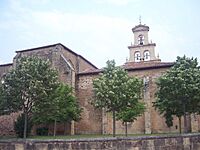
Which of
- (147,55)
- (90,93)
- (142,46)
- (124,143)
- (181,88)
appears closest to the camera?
(124,143)

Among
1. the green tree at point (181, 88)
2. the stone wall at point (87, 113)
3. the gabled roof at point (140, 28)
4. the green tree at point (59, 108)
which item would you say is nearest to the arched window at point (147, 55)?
the gabled roof at point (140, 28)

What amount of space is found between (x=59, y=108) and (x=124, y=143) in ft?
31.6

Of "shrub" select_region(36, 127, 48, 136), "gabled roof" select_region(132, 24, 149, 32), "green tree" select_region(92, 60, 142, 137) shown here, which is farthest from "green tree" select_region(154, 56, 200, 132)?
"gabled roof" select_region(132, 24, 149, 32)

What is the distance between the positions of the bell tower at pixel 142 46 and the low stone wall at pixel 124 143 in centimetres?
3249

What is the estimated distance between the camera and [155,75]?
107 ft

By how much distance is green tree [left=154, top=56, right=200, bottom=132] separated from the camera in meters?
22.1

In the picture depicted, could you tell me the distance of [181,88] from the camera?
22047 mm

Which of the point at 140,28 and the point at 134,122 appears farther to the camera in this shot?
the point at 140,28

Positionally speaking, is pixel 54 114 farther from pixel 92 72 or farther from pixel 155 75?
pixel 155 75

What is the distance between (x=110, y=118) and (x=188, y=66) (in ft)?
42.8

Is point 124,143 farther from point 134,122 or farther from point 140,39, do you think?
point 140,39

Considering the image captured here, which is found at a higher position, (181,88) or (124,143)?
(181,88)

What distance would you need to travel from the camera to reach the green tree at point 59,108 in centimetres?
2391

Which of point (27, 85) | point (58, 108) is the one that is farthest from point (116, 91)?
point (27, 85)
